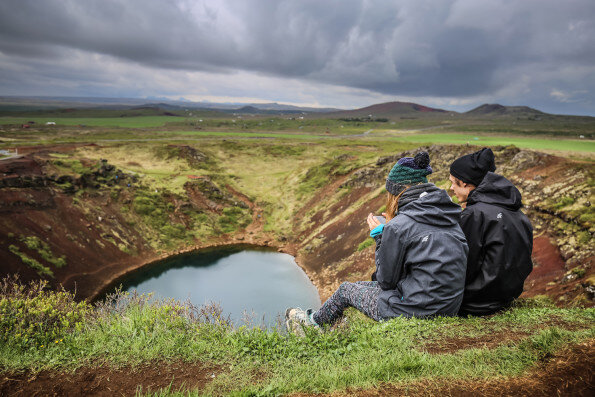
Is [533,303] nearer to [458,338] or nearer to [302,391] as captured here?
[458,338]

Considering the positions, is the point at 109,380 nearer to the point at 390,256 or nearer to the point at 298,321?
the point at 298,321

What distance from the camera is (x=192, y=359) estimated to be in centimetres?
492

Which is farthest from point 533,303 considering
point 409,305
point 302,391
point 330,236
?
point 330,236

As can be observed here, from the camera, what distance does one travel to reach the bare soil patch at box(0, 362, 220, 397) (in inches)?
163

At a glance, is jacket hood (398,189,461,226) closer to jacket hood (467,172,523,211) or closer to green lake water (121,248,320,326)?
jacket hood (467,172,523,211)

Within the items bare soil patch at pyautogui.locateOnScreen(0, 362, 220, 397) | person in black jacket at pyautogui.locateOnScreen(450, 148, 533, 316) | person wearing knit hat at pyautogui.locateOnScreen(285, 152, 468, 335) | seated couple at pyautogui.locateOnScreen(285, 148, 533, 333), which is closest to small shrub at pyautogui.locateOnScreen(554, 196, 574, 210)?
seated couple at pyautogui.locateOnScreen(285, 148, 533, 333)

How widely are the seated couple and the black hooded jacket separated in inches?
0.5

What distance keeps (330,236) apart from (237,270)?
11683 millimetres

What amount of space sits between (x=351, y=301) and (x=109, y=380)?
4.13m

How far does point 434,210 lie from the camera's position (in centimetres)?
455

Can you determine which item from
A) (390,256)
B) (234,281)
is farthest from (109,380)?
(234,281)

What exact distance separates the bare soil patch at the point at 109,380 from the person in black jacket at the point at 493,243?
443 cm

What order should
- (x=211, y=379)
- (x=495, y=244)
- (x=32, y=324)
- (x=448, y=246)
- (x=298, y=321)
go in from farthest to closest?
(x=298, y=321) < (x=32, y=324) < (x=495, y=244) < (x=448, y=246) < (x=211, y=379)

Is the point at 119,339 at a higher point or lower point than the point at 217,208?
higher
